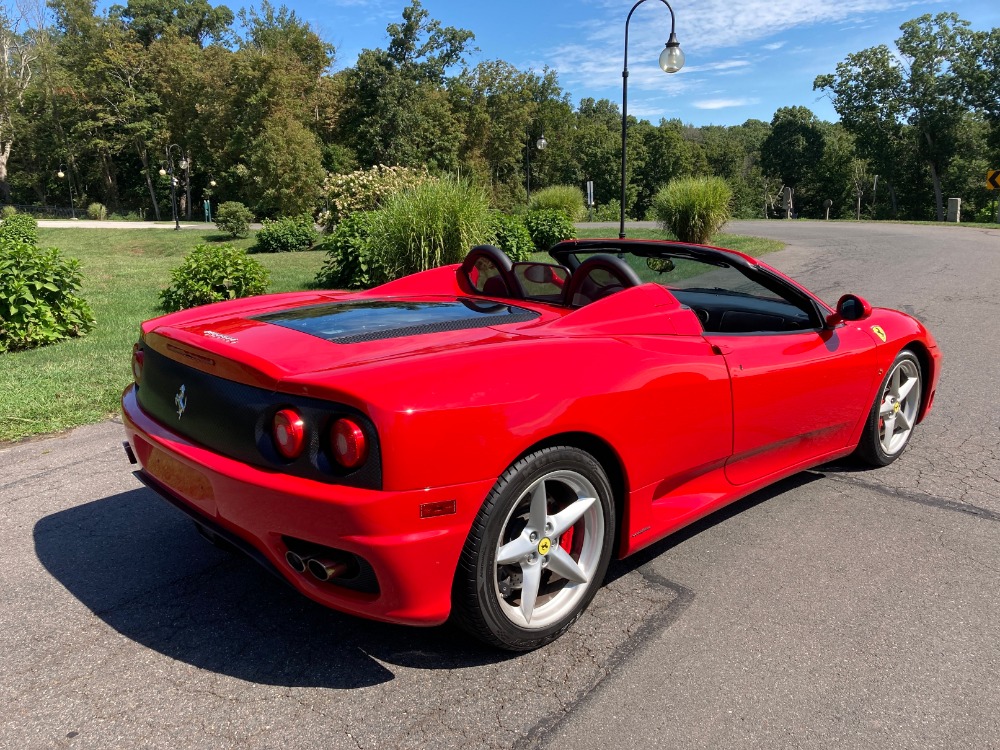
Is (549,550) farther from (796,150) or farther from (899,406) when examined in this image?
(796,150)

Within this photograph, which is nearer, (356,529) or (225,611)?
(356,529)

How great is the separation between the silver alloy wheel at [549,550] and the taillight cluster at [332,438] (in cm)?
53

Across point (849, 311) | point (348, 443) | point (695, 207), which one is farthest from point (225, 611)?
point (695, 207)

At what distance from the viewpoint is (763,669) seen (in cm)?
233

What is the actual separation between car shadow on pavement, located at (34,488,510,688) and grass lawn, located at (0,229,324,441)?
228cm

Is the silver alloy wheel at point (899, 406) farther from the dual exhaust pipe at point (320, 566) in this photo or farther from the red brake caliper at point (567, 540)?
the dual exhaust pipe at point (320, 566)

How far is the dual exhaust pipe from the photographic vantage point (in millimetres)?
2064

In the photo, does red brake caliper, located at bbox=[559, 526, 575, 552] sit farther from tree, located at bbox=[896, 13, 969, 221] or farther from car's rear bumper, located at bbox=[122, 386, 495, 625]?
tree, located at bbox=[896, 13, 969, 221]

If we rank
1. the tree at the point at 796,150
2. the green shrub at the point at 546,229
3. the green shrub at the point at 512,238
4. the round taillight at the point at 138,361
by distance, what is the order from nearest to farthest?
the round taillight at the point at 138,361 → the green shrub at the point at 512,238 → the green shrub at the point at 546,229 → the tree at the point at 796,150

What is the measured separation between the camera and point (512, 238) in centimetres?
1366

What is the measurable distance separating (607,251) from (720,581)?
6.00 ft

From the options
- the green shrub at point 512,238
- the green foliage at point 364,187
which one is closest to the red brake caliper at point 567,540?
the green shrub at point 512,238

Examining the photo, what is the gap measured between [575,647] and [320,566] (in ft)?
3.17

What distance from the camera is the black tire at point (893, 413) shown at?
12.9ft
